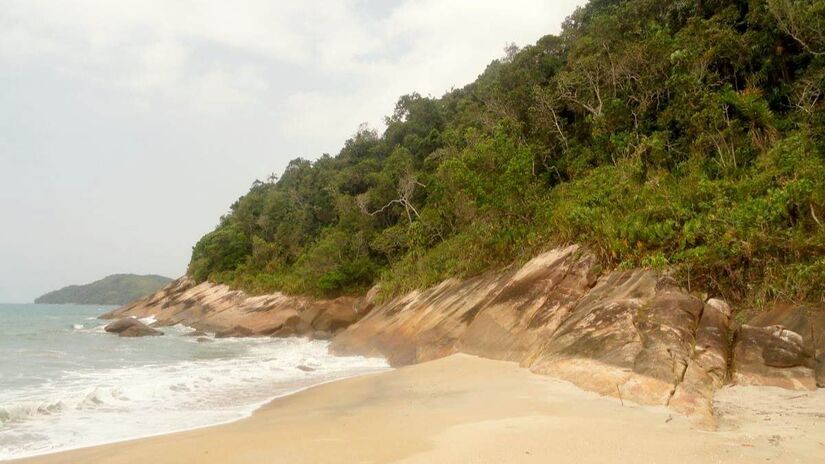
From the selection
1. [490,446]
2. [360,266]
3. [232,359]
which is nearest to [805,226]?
[490,446]

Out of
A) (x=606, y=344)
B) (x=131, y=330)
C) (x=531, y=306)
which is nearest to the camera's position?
(x=606, y=344)

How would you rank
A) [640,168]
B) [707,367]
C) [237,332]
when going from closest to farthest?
[707,367]
[640,168]
[237,332]

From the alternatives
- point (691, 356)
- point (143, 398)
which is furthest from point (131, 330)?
point (691, 356)

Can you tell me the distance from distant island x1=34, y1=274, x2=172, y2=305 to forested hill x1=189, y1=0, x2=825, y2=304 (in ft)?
503

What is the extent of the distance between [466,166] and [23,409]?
557 inches

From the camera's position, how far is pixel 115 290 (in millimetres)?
173750

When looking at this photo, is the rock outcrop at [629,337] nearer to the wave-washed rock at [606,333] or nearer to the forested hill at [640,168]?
the wave-washed rock at [606,333]

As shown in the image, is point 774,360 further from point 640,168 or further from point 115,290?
point 115,290

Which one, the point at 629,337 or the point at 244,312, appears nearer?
the point at 629,337

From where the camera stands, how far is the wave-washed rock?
7141 millimetres

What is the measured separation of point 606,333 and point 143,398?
29.7ft

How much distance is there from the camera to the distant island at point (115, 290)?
6521 inches

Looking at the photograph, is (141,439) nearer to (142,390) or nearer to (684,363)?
(142,390)

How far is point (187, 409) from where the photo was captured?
30.8 feet
